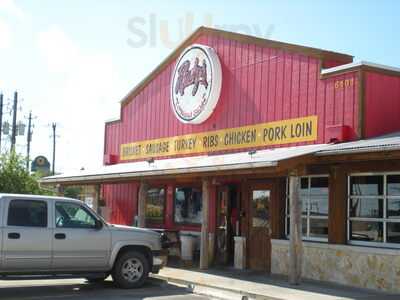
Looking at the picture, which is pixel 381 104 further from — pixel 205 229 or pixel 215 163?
pixel 205 229

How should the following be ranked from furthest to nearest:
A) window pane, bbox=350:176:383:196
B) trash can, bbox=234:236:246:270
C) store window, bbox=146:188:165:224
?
1. store window, bbox=146:188:165:224
2. trash can, bbox=234:236:246:270
3. window pane, bbox=350:176:383:196

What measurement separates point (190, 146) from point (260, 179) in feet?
12.3

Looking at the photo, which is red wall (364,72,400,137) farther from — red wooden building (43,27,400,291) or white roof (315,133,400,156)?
white roof (315,133,400,156)

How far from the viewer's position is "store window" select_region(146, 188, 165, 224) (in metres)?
21.6

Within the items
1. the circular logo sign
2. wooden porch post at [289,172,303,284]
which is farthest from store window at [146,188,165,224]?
wooden porch post at [289,172,303,284]

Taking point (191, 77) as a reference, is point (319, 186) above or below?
below

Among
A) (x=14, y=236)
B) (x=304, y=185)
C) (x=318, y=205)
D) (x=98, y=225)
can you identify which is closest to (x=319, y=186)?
(x=318, y=205)

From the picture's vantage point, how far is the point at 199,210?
19672mm

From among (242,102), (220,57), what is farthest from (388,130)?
(220,57)

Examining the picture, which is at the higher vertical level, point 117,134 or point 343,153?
point 117,134

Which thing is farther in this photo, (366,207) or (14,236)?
(366,207)

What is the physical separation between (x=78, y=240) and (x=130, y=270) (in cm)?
146

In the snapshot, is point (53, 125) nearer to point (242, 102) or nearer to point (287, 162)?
point (242, 102)

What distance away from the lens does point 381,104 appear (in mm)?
14156
